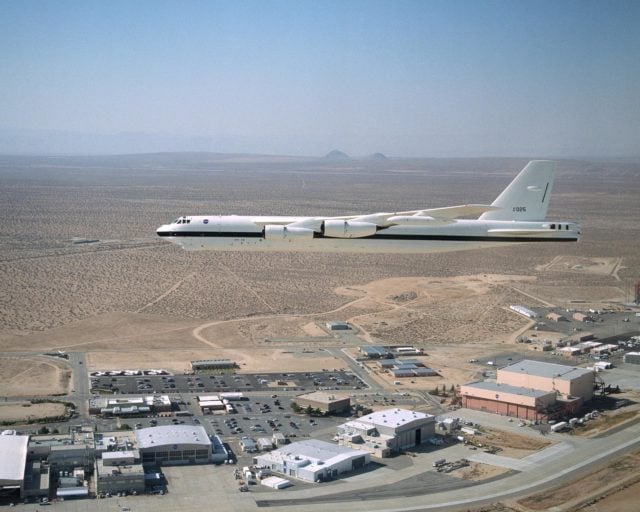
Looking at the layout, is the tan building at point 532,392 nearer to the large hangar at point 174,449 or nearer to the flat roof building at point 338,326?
the large hangar at point 174,449

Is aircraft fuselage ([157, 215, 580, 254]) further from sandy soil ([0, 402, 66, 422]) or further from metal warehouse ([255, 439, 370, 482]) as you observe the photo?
sandy soil ([0, 402, 66, 422])

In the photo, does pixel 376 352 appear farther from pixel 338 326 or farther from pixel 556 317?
pixel 556 317

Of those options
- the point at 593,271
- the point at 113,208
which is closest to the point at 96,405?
the point at 593,271

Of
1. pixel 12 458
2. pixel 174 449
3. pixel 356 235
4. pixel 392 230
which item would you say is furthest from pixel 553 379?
pixel 12 458

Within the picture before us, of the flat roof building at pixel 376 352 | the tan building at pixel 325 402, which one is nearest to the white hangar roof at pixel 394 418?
the tan building at pixel 325 402

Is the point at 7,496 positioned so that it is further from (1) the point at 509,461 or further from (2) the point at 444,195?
(2) the point at 444,195
